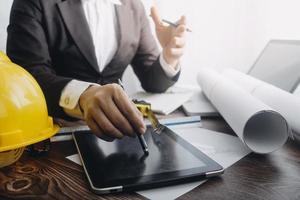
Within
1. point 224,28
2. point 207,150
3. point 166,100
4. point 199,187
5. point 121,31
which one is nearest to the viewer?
point 199,187

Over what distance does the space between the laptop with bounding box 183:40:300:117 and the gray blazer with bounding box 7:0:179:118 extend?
0.22 m

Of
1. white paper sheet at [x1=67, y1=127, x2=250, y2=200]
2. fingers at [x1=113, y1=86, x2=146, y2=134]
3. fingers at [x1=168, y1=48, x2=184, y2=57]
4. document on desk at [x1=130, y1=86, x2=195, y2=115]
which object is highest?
fingers at [x1=113, y1=86, x2=146, y2=134]

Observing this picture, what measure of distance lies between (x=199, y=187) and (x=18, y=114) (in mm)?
270

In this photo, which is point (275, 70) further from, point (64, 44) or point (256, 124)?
point (64, 44)

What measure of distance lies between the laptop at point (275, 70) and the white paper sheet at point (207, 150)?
127 mm

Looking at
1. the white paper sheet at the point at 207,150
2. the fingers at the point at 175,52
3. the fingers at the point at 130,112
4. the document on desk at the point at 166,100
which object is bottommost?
the document on desk at the point at 166,100

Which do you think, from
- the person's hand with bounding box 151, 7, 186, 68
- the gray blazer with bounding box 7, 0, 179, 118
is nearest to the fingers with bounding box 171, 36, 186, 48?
the person's hand with bounding box 151, 7, 186, 68

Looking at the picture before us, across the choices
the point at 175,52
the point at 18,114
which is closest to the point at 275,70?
the point at 175,52

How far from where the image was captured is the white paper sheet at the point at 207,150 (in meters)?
0.37

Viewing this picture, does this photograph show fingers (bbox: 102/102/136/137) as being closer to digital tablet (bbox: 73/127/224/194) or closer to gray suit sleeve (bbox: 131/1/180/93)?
digital tablet (bbox: 73/127/224/194)

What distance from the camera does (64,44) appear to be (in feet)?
3.00

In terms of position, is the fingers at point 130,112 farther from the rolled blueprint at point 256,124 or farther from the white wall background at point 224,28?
the white wall background at point 224,28

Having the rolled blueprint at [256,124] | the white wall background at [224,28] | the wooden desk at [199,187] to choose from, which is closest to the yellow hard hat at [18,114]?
the wooden desk at [199,187]

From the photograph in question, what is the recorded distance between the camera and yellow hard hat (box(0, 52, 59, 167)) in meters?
0.41
